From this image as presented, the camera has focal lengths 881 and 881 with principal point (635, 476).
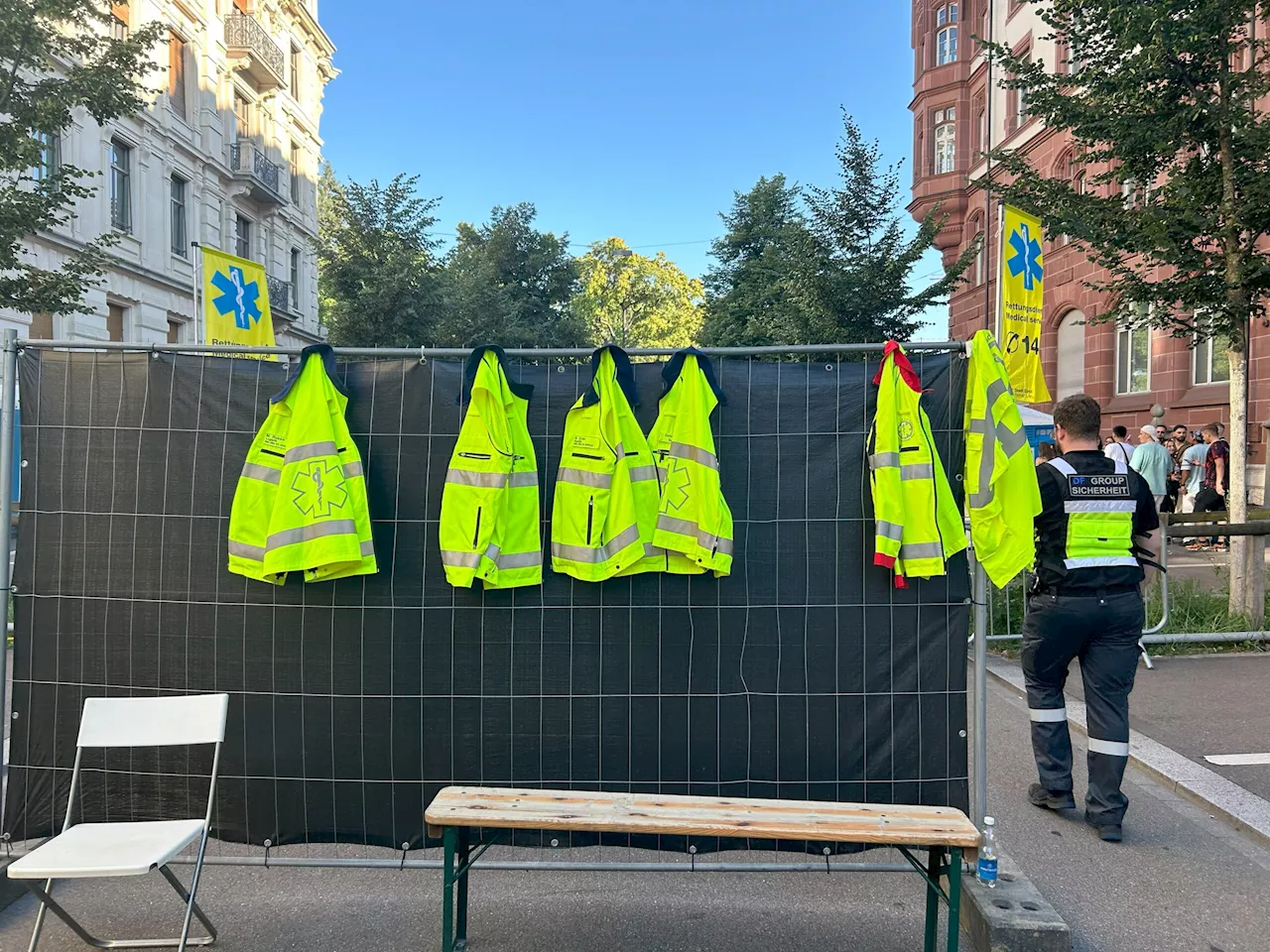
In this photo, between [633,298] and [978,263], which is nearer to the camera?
[978,263]

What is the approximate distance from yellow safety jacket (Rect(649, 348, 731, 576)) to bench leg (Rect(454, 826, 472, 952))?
4.20ft

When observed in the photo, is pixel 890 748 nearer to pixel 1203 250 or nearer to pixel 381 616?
pixel 381 616

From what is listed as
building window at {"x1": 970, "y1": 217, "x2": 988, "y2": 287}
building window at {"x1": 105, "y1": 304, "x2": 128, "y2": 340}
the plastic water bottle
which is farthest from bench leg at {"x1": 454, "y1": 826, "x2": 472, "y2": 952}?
building window at {"x1": 970, "y1": 217, "x2": 988, "y2": 287}

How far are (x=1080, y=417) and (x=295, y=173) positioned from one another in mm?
39022

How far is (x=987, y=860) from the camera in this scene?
3.43 meters

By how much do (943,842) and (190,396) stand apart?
3.36 meters

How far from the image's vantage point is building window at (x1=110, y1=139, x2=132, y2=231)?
902 inches

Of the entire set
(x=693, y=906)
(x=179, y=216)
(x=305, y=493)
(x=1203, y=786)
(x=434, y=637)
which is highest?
(x=179, y=216)

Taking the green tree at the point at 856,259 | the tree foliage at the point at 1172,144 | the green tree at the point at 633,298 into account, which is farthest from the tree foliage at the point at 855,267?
the green tree at the point at 633,298

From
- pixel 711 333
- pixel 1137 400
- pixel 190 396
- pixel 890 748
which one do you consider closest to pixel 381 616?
pixel 190 396

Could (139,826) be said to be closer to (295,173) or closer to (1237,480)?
(1237,480)

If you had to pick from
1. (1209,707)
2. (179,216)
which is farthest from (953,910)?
(179,216)

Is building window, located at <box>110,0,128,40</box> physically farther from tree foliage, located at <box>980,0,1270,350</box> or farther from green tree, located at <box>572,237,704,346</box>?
green tree, located at <box>572,237,704,346</box>

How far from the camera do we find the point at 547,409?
368 centimetres
